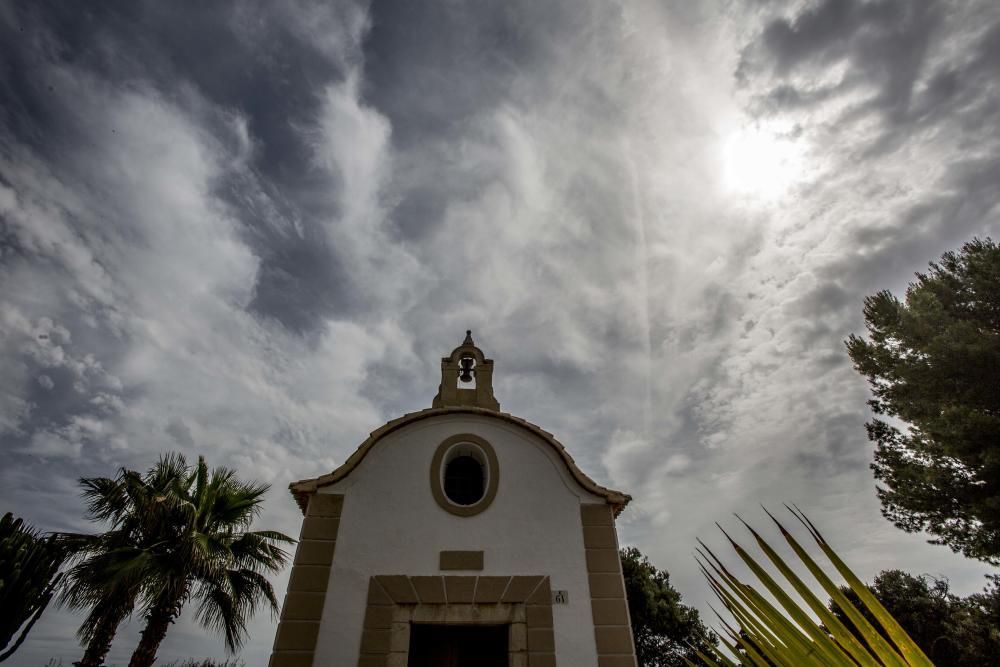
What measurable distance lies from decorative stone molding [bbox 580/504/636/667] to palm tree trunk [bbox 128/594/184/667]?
26.1ft

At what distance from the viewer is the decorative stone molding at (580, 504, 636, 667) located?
681cm

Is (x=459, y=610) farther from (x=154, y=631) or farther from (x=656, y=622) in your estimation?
(x=656, y=622)

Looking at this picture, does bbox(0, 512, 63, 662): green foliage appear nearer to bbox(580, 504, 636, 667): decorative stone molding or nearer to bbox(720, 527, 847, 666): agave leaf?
bbox(580, 504, 636, 667): decorative stone molding

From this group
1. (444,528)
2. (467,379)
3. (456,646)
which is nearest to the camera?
(444,528)

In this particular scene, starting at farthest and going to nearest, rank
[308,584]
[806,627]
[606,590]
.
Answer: [606,590] → [308,584] → [806,627]

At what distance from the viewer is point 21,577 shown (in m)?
8.29

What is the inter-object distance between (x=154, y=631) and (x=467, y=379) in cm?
752

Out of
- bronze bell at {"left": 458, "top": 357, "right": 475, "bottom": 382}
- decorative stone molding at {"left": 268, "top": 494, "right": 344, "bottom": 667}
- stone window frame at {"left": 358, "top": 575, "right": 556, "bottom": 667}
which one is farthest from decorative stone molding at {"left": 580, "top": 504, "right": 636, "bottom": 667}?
decorative stone molding at {"left": 268, "top": 494, "right": 344, "bottom": 667}

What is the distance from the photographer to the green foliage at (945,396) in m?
10.0

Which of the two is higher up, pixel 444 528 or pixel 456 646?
pixel 444 528

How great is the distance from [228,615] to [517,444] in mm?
6770

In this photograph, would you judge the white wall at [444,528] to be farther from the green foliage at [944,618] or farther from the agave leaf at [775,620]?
the green foliage at [944,618]

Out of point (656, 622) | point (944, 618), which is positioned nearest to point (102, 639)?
point (656, 622)

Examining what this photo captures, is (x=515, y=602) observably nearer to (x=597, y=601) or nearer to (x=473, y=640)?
(x=597, y=601)
